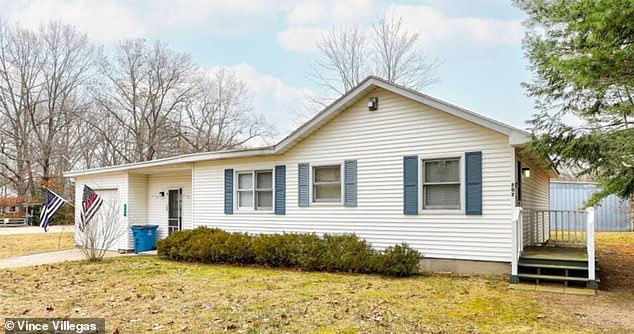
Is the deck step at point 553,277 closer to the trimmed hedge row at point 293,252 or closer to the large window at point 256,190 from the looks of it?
the trimmed hedge row at point 293,252

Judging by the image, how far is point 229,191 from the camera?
12.5 metres

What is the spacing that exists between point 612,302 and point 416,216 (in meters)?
3.86

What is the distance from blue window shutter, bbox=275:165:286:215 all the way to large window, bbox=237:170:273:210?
1.14 feet

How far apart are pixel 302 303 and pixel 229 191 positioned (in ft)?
21.3

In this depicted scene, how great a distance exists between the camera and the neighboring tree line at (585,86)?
5.75 metres

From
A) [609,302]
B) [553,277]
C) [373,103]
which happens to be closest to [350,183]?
[373,103]

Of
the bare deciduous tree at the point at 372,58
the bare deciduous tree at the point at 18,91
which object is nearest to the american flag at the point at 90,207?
the bare deciduous tree at the point at 372,58

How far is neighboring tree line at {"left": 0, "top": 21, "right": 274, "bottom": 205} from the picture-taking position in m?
30.7

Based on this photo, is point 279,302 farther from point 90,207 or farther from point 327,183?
point 90,207

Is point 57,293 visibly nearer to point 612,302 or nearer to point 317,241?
point 317,241

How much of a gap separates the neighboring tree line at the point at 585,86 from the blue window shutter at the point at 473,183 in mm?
1353

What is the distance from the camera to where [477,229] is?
29.4ft

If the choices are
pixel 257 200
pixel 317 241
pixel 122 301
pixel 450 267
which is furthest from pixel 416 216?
pixel 122 301

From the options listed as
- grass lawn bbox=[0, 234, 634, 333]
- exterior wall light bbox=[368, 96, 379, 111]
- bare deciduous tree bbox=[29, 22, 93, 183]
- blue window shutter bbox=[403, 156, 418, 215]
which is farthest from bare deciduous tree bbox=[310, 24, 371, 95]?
grass lawn bbox=[0, 234, 634, 333]
